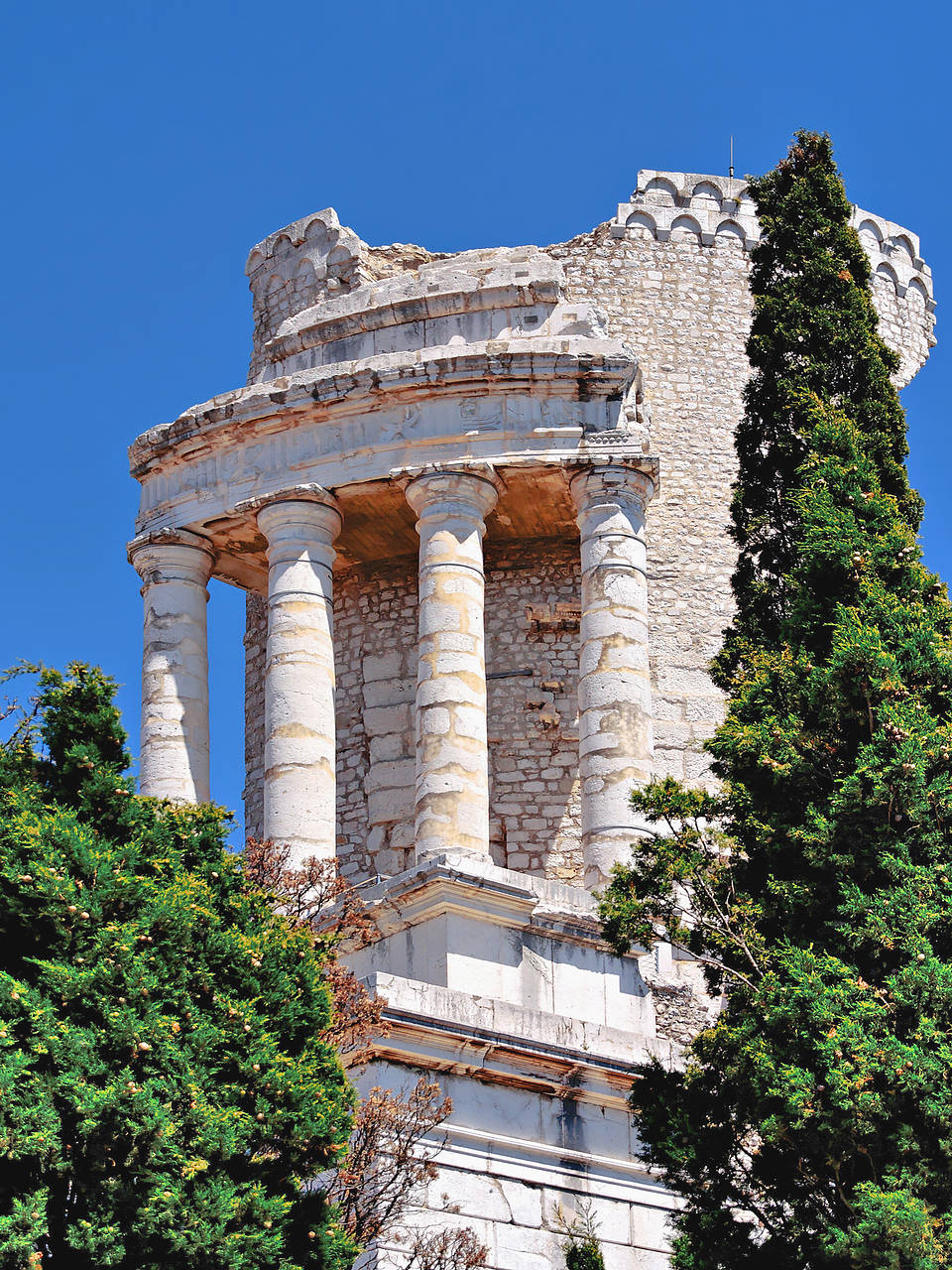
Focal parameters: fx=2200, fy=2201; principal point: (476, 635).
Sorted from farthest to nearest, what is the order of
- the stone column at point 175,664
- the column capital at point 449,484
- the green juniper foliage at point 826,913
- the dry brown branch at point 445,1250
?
the stone column at point 175,664, the column capital at point 449,484, the dry brown branch at point 445,1250, the green juniper foliage at point 826,913

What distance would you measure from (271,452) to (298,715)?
3.02 meters

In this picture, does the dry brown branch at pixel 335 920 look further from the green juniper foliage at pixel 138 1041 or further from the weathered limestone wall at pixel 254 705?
the weathered limestone wall at pixel 254 705

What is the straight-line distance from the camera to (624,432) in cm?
2139

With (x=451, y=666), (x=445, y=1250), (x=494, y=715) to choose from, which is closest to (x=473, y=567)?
(x=451, y=666)

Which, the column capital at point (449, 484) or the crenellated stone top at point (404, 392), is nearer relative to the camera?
the column capital at point (449, 484)

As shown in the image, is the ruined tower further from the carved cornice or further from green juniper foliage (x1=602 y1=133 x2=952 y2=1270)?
green juniper foliage (x1=602 y1=133 x2=952 y2=1270)

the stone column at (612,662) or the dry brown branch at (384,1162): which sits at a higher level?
the stone column at (612,662)

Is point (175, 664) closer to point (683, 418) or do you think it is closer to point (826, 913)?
point (683, 418)

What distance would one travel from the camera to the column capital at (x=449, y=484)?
2120 centimetres

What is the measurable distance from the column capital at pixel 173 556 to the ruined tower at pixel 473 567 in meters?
0.03

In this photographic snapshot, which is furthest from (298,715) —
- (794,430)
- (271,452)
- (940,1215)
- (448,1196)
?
(940,1215)

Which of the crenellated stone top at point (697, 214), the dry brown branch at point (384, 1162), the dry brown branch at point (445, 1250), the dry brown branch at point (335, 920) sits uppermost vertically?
the crenellated stone top at point (697, 214)

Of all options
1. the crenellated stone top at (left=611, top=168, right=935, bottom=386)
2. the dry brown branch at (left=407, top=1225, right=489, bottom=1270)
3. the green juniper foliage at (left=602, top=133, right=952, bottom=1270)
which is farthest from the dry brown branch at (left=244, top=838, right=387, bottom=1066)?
the crenellated stone top at (left=611, top=168, right=935, bottom=386)

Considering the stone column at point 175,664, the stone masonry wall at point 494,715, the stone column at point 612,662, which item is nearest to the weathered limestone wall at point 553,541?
the stone masonry wall at point 494,715
